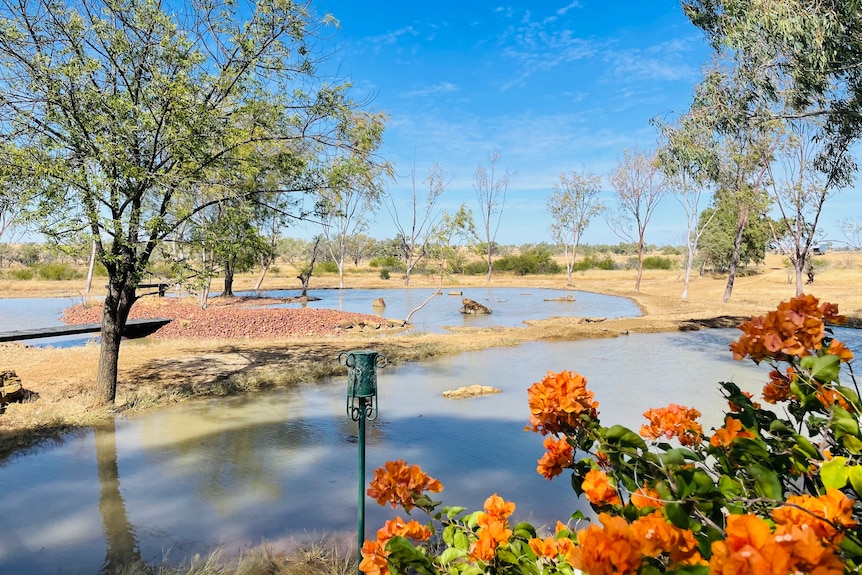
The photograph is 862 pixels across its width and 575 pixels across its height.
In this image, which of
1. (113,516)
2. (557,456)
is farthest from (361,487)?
(113,516)

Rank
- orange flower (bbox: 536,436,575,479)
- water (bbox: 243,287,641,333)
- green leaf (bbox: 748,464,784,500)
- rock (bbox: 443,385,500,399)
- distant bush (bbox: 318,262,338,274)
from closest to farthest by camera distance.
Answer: green leaf (bbox: 748,464,784,500), orange flower (bbox: 536,436,575,479), rock (bbox: 443,385,500,399), water (bbox: 243,287,641,333), distant bush (bbox: 318,262,338,274)

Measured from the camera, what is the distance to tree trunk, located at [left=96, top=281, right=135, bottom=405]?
18.9 feet

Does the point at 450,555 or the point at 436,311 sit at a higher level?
the point at 450,555

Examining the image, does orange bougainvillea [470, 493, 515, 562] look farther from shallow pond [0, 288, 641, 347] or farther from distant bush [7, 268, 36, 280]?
distant bush [7, 268, 36, 280]

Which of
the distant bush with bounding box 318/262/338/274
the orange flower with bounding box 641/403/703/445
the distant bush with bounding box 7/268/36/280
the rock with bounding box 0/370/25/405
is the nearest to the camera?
the orange flower with bounding box 641/403/703/445

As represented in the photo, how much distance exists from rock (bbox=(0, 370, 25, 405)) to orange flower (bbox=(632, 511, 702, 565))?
23.5 feet

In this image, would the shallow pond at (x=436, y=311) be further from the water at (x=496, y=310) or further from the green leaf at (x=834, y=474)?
the green leaf at (x=834, y=474)

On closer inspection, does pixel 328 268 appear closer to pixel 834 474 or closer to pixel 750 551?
pixel 834 474

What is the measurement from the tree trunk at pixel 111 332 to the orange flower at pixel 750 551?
6.23m

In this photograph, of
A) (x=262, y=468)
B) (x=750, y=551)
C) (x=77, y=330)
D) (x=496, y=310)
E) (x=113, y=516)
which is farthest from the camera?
(x=496, y=310)

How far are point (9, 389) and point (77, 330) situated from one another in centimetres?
417

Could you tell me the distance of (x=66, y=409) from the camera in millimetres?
5777

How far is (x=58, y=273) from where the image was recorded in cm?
3600

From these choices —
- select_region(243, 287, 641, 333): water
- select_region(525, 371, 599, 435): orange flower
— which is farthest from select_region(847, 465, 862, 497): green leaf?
select_region(243, 287, 641, 333): water
